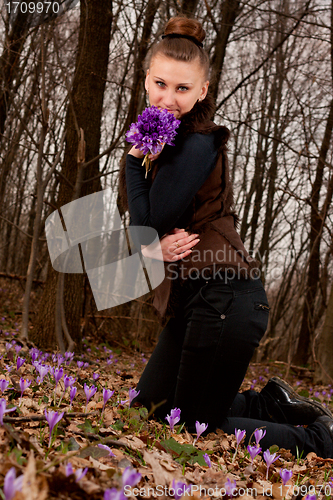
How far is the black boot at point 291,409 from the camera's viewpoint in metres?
2.88

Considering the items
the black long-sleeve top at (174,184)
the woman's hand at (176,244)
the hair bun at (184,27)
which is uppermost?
the hair bun at (184,27)

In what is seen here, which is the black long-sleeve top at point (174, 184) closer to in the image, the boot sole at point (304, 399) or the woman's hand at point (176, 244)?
the woman's hand at point (176, 244)

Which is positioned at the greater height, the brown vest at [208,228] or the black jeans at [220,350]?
the brown vest at [208,228]

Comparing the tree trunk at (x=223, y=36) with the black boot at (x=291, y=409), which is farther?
the tree trunk at (x=223, y=36)

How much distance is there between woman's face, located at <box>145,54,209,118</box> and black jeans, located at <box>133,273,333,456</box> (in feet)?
3.24

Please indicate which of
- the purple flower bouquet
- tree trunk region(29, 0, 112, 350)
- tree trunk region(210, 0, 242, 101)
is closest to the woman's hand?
the purple flower bouquet

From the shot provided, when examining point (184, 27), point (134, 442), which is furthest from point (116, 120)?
point (134, 442)

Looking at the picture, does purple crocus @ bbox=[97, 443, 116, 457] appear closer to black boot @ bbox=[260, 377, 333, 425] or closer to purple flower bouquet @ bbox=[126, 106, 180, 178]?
purple flower bouquet @ bbox=[126, 106, 180, 178]

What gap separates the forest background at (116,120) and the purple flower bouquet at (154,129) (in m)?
1.13

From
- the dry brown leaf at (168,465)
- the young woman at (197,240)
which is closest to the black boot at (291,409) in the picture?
the young woman at (197,240)

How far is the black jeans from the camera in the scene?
7.30 ft

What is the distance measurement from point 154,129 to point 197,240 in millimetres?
633

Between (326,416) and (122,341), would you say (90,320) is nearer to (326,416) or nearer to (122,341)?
(122,341)

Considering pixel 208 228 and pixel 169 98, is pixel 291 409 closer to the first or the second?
pixel 208 228
